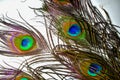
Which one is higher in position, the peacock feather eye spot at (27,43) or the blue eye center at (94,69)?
the peacock feather eye spot at (27,43)

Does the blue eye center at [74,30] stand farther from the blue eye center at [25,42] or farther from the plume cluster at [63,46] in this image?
the blue eye center at [25,42]

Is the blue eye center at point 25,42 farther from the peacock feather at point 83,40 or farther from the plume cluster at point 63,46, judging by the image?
the peacock feather at point 83,40

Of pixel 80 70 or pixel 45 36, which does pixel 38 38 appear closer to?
pixel 45 36

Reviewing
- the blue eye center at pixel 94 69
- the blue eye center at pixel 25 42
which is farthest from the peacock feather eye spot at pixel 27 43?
the blue eye center at pixel 94 69

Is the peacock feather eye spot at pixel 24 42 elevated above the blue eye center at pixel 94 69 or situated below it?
above

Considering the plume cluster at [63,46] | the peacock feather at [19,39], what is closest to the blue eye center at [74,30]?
the plume cluster at [63,46]

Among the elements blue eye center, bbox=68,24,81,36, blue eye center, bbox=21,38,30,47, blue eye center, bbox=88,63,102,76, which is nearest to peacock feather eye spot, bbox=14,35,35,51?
blue eye center, bbox=21,38,30,47

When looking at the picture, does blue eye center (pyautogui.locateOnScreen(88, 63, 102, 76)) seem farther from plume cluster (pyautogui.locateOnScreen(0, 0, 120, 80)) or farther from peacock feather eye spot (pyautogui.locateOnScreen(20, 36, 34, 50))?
peacock feather eye spot (pyautogui.locateOnScreen(20, 36, 34, 50))

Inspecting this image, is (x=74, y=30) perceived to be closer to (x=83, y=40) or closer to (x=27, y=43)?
(x=83, y=40)
